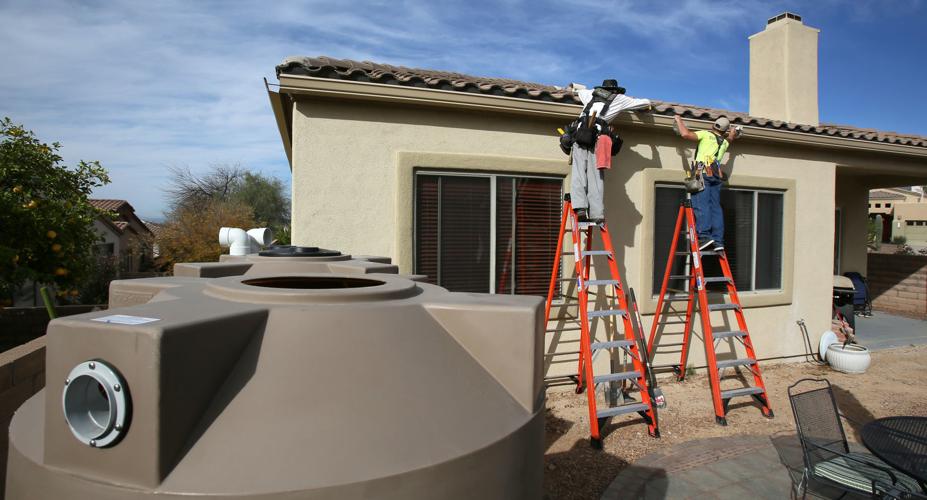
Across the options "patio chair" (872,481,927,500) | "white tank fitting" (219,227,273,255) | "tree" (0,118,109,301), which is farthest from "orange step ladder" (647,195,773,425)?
"tree" (0,118,109,301)

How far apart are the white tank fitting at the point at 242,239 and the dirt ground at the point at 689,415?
3.44 m

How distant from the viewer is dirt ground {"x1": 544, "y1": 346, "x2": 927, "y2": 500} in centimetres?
439

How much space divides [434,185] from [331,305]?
4.17 m

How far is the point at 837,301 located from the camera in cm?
910

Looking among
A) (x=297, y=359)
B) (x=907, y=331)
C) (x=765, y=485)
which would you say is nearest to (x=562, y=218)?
(x=765, y=485)

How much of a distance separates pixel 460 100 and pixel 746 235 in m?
4.70

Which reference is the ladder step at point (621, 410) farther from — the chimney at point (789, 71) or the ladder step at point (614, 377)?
the chimney at point (789, 71)

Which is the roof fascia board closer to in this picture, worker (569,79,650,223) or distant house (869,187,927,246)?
worker (569,79,650,223)

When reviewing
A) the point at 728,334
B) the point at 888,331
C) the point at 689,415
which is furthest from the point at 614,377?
the point at 888,331

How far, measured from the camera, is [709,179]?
256 inches

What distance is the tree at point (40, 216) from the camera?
20.7 ft

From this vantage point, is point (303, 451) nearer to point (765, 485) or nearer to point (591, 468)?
point (591, 468)

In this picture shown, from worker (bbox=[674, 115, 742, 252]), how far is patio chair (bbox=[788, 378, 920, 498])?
2.77 metres

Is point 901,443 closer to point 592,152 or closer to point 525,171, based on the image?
point 592,152
